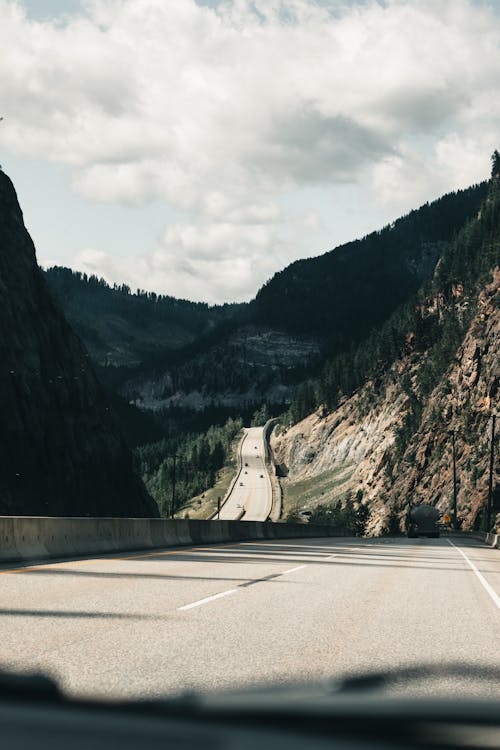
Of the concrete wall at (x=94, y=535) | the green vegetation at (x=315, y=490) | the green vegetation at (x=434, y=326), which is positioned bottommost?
the green vegetation at (x=315, y=490)

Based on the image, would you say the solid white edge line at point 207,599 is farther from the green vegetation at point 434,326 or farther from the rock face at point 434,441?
the green vegetation at point 434,326

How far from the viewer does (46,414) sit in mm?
69812

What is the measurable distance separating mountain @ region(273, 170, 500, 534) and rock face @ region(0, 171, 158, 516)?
107ft

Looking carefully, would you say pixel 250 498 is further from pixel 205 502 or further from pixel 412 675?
pixel 412 675

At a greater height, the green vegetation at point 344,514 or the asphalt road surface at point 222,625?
the asphalt road surface at point 222,625

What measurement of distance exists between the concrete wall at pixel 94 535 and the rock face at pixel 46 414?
102ft

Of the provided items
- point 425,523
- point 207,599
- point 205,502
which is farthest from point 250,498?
point 207,599

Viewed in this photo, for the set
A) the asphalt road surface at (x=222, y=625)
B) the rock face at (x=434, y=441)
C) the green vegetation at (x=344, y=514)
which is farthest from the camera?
the green vegetation at (x=344, y=514)

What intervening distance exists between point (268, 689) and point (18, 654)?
482 centimetres

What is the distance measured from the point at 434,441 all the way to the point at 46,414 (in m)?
48.5

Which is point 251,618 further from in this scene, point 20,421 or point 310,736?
point 20,421

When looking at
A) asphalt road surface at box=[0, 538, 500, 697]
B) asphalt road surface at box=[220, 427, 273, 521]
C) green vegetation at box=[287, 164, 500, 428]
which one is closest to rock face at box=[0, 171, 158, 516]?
asphalt road surface at box=[0, 538, 500, 697]

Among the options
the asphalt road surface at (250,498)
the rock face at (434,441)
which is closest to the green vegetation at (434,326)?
the rock face at (434,441)

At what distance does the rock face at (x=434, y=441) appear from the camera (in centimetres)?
9075
